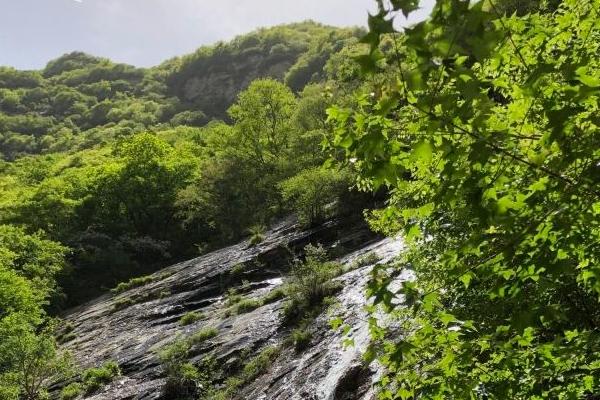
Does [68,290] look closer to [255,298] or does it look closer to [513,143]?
[255,298]

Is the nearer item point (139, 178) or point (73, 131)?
point (139, 178)

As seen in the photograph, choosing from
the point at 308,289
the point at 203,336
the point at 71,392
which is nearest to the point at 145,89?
the point at 203,336

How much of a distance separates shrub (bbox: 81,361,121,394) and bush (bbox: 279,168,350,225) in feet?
53.0

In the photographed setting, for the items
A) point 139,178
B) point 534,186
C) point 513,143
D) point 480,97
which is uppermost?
point 139,178

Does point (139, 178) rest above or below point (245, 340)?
above

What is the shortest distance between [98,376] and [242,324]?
639cm

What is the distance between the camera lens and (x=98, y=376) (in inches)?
883

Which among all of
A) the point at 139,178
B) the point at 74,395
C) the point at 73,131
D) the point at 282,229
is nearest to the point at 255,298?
the point at 74,395

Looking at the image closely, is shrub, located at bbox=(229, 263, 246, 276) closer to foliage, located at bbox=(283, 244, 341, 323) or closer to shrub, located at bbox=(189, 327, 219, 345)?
shrub, located at bbox=(189, 327, 219, 345)

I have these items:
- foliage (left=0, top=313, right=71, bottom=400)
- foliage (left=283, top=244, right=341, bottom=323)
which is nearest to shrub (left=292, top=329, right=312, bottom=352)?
foliage (left=283, top=244, right=341, bottom=323)

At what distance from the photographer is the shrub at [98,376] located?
21969 millimetres

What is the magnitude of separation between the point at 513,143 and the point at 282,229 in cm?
3592

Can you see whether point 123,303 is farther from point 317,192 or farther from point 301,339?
point 301,339

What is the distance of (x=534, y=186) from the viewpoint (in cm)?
350
